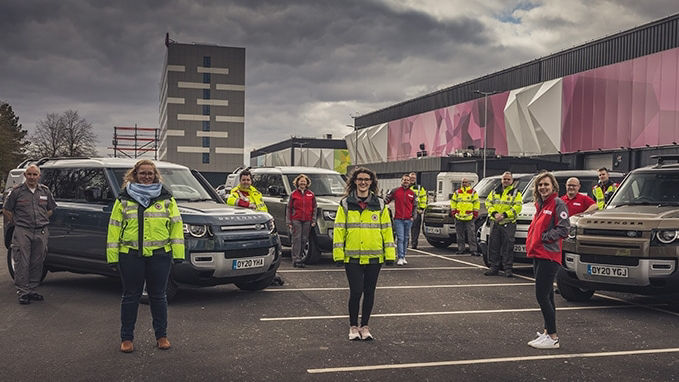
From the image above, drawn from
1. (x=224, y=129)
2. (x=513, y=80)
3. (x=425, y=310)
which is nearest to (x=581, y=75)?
(x=513, y=80)

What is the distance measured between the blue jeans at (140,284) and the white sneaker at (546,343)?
3625 mm

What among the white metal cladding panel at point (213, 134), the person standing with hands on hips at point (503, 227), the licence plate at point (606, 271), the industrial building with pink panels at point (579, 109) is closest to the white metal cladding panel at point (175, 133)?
the white metal cladding panel at point (213, 134)

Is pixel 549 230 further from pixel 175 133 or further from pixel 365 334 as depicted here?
pixel 175 133

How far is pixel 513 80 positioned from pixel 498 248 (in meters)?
53.8

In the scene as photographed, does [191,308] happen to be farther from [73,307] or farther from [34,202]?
[34,202]

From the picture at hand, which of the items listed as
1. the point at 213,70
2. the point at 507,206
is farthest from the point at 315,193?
the point at 213,70

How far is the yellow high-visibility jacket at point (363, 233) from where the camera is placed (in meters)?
6.52

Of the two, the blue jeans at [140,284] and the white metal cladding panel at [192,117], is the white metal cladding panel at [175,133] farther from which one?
the blue jeans at [140,284]

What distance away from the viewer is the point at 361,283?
21.7 ft

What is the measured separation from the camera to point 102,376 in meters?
5.29

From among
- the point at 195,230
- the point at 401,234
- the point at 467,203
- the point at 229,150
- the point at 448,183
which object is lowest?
the point at 401,234

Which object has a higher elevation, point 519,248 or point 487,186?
point 487,186

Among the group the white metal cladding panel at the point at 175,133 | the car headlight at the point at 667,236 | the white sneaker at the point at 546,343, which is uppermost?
the white metal cladding panel at the point at 175,133

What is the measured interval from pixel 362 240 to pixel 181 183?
4.09 meters
